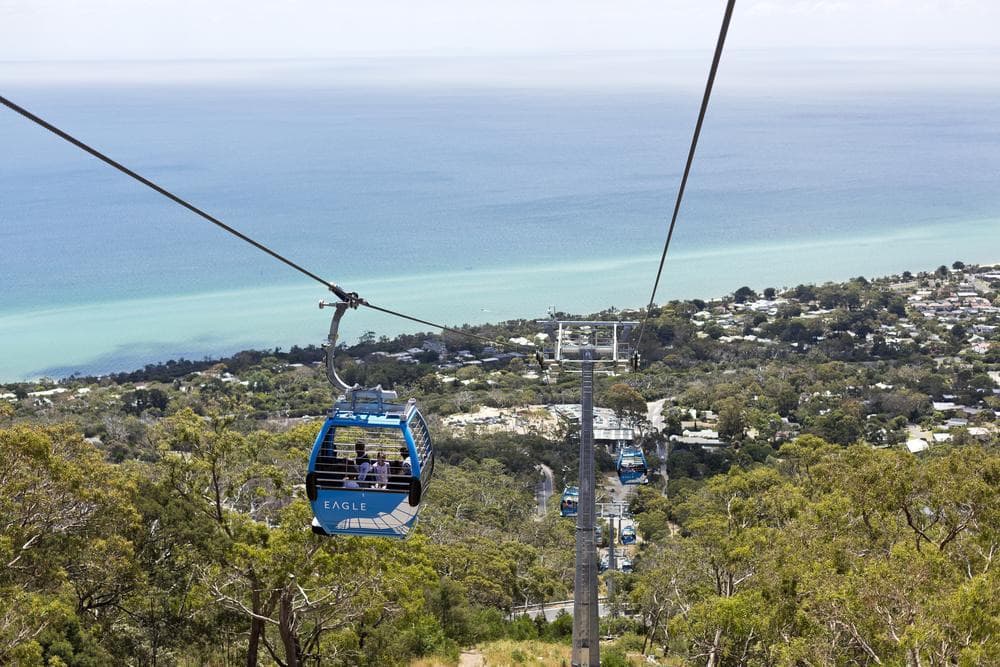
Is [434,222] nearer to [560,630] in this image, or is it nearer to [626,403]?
[626,403]

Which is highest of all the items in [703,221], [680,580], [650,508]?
[703,221]

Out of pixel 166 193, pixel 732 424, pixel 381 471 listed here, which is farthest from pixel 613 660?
pixel 732 424

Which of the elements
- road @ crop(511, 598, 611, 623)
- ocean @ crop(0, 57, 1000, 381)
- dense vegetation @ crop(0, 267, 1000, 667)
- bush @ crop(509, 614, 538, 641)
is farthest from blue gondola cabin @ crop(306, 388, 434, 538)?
ocean @ crop(0, 57, 1000, 381)

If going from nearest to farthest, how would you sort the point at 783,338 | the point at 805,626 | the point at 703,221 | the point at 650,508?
the point at 805,626, the point at 650,508, the point at 783,338, the point at 703,221

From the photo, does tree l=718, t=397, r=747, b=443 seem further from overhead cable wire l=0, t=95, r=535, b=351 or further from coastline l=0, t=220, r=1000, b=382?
overhead cable wire l=0, t=95, r=535, b=351

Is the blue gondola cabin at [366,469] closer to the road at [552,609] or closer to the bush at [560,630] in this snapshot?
the bush at [560,630]

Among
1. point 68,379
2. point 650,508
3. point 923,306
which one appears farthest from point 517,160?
point 650,508

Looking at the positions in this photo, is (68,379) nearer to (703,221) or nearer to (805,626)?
(805,626)

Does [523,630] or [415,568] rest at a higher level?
[415,568]
